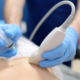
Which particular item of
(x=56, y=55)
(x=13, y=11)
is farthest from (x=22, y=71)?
(x=13, y=11)

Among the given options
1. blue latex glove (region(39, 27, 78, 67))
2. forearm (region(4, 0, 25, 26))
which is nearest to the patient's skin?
blue latex glove (region(39, 27, 78, 67))

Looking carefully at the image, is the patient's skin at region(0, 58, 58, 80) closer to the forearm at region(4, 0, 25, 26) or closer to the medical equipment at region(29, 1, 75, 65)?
the medical equipment at region(29, 1, 75, 65)

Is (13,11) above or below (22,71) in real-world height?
above

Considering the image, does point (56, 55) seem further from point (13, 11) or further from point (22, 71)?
point (13, 11)

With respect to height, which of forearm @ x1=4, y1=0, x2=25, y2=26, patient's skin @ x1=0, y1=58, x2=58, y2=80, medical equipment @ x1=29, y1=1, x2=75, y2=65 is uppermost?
medical equipment @ x1=29, y1=1, x2=75, y2=65

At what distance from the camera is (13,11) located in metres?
1.10

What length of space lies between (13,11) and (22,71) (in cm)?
66

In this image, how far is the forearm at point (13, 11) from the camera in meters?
1.05

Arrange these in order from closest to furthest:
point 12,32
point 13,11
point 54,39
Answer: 1. point 54,39
2. point 12,32
3. point 13,11

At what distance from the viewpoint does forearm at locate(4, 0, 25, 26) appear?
105 cm

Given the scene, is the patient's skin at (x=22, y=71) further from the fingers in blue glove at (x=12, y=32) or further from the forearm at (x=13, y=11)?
the forearm at (x=13, y=11)

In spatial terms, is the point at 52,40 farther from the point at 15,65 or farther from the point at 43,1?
Result: the point at 43,1

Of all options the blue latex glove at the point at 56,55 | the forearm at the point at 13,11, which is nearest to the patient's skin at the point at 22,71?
the blue latex glove at the point at 56,55

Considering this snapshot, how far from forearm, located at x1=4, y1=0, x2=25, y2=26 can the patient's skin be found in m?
0.47
